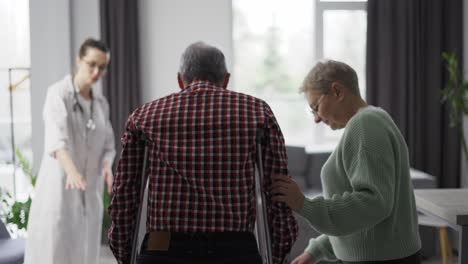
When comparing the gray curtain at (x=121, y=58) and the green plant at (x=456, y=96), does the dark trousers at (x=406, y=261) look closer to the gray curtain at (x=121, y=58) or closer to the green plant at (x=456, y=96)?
the green plant at (x=456, y=96)

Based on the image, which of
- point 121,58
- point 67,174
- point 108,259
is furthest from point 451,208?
point 121,58

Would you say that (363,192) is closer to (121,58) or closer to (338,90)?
(338,90)

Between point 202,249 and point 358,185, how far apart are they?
1.54ft

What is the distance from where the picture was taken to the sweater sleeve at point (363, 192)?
1.83 metres

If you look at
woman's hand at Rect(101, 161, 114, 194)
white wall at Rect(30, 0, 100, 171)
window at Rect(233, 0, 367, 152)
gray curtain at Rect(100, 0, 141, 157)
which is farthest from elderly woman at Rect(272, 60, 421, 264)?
window at Rect(233, 0, 367, 152)

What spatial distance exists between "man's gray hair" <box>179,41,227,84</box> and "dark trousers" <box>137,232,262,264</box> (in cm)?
45

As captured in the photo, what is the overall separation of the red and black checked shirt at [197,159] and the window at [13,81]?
4.44 m

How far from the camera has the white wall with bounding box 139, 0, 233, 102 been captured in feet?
21.5

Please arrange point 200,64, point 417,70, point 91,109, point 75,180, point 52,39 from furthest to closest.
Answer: point 417,70 < point 52,39 < point 91,109 < point 75,180 < point 200,64

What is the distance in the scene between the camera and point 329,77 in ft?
6.44

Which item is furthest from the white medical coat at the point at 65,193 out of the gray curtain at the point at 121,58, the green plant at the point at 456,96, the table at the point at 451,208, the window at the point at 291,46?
the green plant at the point at 456,96

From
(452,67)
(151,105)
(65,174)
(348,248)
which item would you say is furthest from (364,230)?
(452,67)

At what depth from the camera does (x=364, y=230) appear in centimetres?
197

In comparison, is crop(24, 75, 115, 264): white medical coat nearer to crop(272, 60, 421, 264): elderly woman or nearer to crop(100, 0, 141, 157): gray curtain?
crop(272, 60, 421, 264): elderly woman
